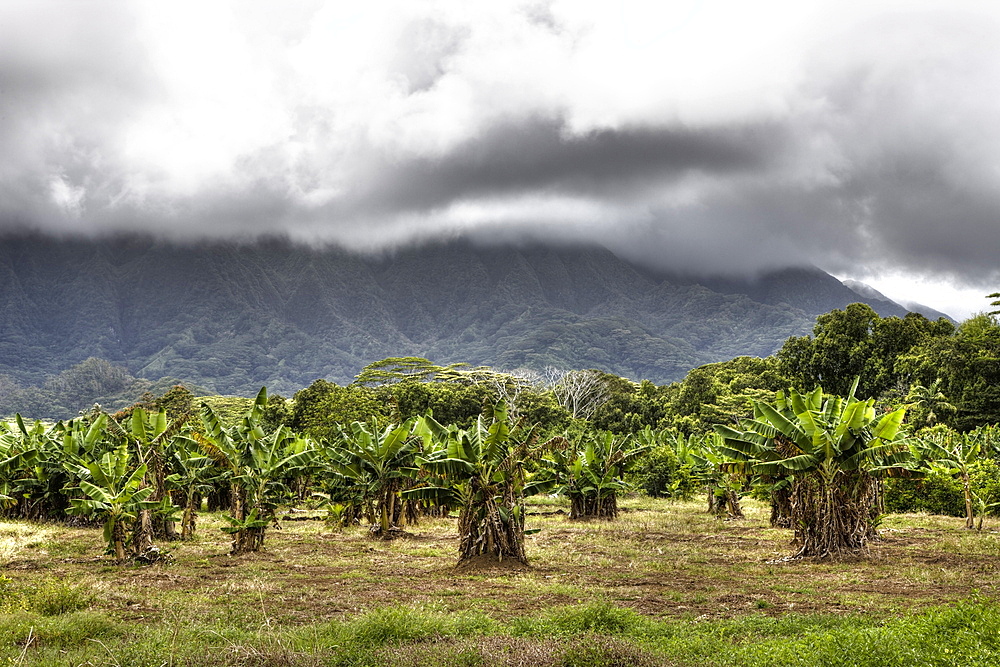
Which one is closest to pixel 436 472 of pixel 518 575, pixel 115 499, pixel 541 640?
pixel 518 575

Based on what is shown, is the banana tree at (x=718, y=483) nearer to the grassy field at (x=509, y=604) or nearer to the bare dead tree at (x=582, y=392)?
the grassy field at (x=509, y=604)

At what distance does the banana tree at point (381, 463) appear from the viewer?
24.7 metres

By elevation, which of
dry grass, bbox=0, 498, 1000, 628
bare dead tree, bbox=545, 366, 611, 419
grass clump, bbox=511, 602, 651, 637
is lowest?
dry grass, bbox=0, 498, 1000, 628

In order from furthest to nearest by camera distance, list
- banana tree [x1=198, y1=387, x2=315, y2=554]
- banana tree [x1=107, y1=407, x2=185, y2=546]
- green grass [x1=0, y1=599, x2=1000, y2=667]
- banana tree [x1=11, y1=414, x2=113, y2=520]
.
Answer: banana tree [x1=11, y1=414, x2=113, y2=520] < banana tree [x1=198, y1=387, x2=315, y2=554] < banana tree [x1=107, y1=407, x2=185, y2=546] < green grass [x1=0, y1=599, x2=1000, y2=667]

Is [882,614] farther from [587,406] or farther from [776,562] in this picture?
[587,406]

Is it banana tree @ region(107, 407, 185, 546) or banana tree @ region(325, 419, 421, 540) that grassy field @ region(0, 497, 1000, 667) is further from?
banana tree @ region(325, 419, 421, 540)

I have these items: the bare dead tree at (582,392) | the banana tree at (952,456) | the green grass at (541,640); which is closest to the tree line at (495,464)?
the banana tree at (952,456)

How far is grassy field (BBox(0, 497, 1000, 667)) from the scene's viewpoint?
354 inches

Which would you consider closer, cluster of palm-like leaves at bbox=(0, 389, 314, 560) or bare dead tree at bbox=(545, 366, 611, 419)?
cluster of palm-like leaves at bbox=(0, 389, 314, 560)

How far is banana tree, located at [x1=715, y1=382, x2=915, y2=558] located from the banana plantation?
39 millimetres

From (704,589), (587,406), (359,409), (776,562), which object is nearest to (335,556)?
(704,589)

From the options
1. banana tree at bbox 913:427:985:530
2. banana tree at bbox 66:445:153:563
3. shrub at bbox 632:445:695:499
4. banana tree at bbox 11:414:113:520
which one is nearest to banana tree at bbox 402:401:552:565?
banana tree at bbox 66:445:153:563

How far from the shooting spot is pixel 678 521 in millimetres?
30875

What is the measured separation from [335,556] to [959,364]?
48.0 meters
